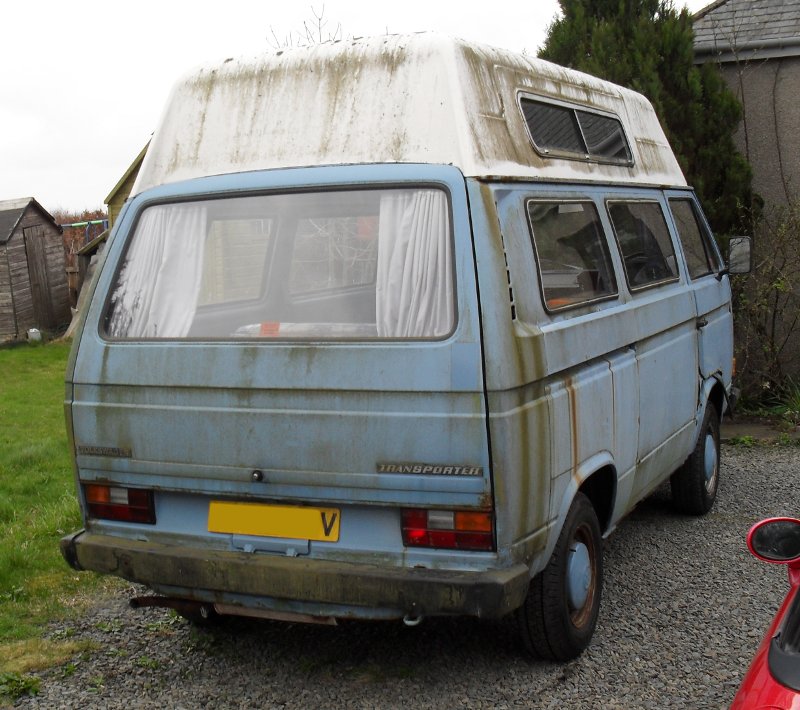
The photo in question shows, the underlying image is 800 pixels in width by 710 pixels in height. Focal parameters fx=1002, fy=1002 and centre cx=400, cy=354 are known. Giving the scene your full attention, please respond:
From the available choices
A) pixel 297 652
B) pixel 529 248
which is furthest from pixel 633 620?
pixel 529 248

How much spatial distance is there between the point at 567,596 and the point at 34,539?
11.5 feet

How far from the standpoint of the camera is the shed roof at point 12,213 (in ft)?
68.1

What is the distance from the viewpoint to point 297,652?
4383 millimetres

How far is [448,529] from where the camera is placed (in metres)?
3.50

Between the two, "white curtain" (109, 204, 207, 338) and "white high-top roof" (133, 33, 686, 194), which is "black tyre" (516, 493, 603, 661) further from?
"white curtain" (109, 204, 207, 338)

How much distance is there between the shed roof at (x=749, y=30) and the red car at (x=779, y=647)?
8775mm

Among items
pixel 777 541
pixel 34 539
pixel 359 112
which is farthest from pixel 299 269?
pixel 34 539

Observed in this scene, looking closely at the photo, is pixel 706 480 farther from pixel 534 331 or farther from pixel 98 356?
pixel 98 356

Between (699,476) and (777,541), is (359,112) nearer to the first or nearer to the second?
(777,541)

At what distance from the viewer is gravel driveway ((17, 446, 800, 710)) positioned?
12.9 feet

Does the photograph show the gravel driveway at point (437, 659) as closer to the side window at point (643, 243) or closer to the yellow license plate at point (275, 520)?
the yellow license plate at point (275, 520)

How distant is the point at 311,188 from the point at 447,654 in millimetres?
2042

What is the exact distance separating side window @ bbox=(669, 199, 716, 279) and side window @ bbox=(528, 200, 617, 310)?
157cm

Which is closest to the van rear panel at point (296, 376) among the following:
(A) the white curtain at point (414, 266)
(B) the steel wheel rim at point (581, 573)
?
(A) the white curtain at point (414, 266)
